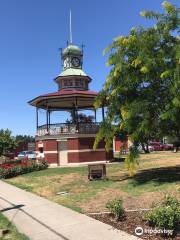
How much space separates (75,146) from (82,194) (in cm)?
1816

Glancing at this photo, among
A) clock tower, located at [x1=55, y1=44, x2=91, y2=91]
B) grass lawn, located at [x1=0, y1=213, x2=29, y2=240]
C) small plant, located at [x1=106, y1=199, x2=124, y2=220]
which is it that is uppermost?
clock tower, located at [x1=55, y1=44, x2=91, y2=91]

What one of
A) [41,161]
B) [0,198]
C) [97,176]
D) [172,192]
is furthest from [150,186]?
[41,161]

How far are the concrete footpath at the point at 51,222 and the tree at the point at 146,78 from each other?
5.01 metres

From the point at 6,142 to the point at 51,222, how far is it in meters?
43.1

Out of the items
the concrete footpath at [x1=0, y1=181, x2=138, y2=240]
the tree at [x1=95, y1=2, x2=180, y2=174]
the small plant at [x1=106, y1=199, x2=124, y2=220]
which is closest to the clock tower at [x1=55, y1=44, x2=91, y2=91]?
the tree at [x1=95, y1=2, x2=180, y2=174]

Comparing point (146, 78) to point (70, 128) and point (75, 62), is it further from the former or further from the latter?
point (75, 62)

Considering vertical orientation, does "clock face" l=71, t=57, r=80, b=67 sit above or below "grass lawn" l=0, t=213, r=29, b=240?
above

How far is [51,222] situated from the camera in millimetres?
11312

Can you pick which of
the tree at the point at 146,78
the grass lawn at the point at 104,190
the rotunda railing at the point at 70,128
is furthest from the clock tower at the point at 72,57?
the tree at the point at 146,78

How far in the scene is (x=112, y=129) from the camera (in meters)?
18.6

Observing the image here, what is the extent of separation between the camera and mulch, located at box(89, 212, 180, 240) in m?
9.20

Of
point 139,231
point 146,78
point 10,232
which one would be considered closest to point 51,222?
point 10,232

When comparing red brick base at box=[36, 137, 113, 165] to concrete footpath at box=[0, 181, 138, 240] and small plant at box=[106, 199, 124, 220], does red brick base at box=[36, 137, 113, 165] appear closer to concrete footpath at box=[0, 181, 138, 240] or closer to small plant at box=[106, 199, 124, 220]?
concrete footpath at box=[0, 181, 138, 240]

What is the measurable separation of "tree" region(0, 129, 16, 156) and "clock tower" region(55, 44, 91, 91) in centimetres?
1454
